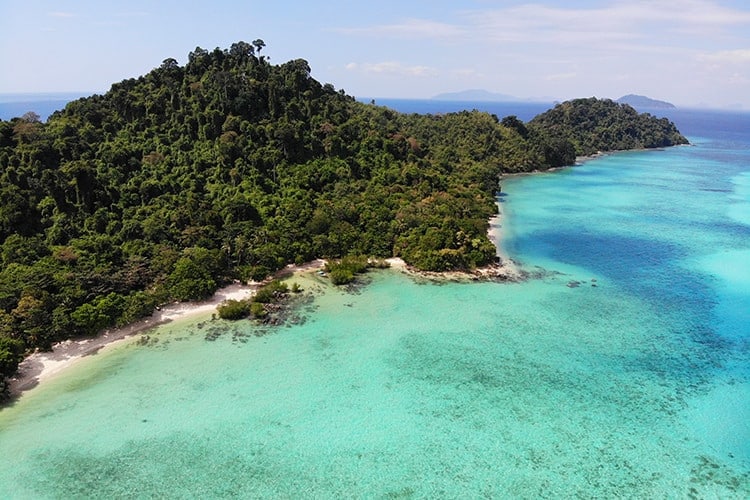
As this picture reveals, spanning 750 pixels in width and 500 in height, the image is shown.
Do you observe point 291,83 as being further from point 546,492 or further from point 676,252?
point 546,492

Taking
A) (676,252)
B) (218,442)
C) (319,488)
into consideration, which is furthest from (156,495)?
(676,252)

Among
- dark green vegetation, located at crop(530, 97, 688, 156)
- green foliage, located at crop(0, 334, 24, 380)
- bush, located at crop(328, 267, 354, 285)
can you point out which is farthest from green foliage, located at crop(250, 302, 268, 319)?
dark green vegetation, located at crop(530, 97, 688, 156)

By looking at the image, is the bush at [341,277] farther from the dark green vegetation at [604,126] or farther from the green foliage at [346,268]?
the dark green vegetation at [604,126]

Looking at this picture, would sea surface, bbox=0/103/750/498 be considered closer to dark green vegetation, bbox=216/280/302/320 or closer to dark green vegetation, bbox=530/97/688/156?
dark green vegetation, bbox=216/280/302/320

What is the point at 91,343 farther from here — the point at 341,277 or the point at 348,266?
the point at 348,266

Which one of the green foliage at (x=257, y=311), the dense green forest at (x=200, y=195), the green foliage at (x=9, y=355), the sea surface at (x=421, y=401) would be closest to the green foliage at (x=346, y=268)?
the sea surface at (x=421, y=401)

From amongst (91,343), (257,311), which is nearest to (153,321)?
(91,343)

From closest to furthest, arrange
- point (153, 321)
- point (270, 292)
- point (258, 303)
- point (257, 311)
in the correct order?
point (153, 321) < point (257, 311) < point (258, 303) < point (270, 292)
